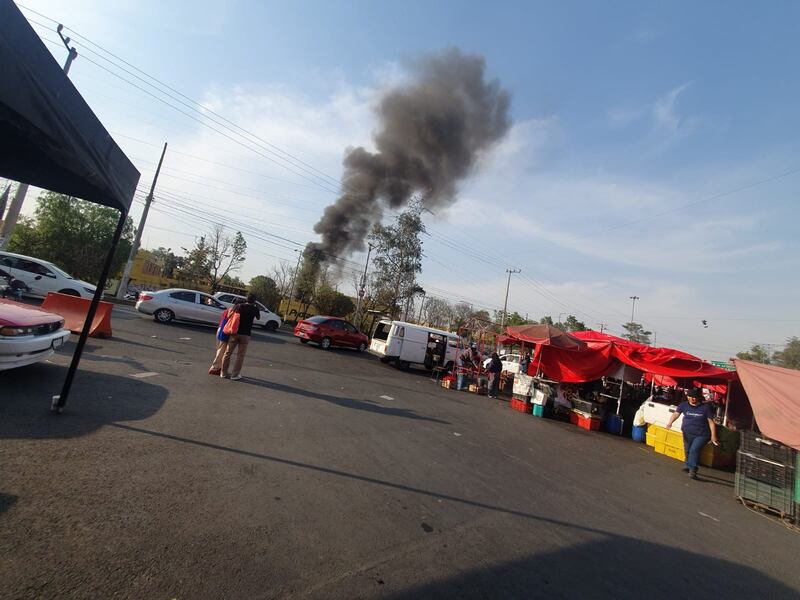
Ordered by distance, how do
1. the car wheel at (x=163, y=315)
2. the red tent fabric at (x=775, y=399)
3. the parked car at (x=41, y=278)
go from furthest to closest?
1. the car wheel at (x=163, y=315)
2. the parked car at (x=41, y=278)
3. the red tent fabric at (x=775, y=399)

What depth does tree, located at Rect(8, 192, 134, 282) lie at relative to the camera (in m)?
27.4

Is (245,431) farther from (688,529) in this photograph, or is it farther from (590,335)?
(590,335)

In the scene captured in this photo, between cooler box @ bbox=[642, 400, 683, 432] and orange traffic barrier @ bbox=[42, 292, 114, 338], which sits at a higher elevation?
cooler box @ bbox=[642, 400, 683, 432]

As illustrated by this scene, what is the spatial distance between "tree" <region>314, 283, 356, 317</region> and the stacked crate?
30.0 meters

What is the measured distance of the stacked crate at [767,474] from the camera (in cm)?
560

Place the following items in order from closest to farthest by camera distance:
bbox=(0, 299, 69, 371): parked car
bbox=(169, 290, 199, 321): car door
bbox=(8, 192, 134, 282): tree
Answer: bbox=(0, 299, 69, 371): parked car < bbox=(169, 290, 199, 321): car door < bbox=(8, 192, 134, 282): tree

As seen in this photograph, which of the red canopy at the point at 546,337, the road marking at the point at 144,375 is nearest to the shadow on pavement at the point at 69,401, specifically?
the road marking at the point at 144,375

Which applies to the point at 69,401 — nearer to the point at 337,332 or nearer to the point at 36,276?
the point at 36,276

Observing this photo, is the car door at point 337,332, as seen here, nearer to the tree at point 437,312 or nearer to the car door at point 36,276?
the car door at point 36,276

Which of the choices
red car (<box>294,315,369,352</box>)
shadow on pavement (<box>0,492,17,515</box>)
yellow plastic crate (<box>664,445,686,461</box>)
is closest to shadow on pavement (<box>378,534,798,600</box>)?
Result: shadow on pavement (<box>0,492,17,515</box>)

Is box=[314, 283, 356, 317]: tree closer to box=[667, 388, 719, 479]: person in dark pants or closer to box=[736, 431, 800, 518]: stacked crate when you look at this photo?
box=[667, 388, 719, 479]: person in dark pants

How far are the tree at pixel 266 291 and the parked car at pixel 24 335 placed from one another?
97.2 ft

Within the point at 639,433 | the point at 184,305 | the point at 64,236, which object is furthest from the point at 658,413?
the point at 64,236

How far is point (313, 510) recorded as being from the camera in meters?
3.21
